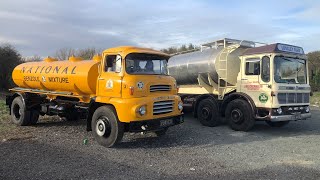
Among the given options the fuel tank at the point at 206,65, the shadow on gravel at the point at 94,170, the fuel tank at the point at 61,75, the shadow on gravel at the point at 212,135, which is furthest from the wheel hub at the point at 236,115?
the fuel tank at the point at 61,75

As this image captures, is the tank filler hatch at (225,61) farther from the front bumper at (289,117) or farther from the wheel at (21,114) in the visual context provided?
the wheel at (21,114)

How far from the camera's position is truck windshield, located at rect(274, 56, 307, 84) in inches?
Answer: 468

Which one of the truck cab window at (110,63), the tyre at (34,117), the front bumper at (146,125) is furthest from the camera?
the tyre at (34,117)

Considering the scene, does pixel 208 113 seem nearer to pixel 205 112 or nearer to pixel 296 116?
pixel 205 112

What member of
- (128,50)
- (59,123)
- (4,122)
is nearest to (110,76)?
(128,50)

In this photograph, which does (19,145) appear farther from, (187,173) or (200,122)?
(200,122)

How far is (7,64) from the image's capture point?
3045 centimetres

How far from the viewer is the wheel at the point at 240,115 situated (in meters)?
12.2

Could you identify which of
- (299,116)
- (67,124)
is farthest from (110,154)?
(299,116)

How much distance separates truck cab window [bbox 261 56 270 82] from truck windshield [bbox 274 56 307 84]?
0.74 feet

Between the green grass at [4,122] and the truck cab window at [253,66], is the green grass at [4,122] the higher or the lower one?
the lower one

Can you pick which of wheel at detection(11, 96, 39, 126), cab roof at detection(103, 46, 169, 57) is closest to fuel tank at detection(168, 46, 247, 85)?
cab roof at detection(103, 46, 169, 57)

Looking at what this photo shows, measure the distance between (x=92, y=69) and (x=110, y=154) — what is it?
300 cm

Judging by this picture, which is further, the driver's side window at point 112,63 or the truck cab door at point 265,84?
the truck cab door at point 265,84
